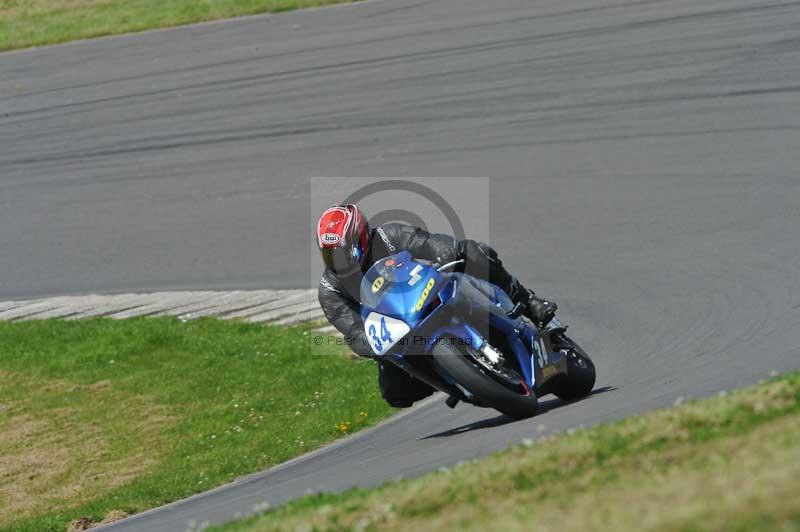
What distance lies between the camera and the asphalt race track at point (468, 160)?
417 inches

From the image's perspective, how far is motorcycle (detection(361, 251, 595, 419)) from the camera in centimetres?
822

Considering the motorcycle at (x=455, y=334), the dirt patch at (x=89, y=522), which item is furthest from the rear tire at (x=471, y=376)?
the dirt patch at (x=89, y=522)

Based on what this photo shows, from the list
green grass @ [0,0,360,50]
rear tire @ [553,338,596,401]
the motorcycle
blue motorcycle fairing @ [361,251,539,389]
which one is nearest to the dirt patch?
the motorcycle

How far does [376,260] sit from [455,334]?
0.99 meters

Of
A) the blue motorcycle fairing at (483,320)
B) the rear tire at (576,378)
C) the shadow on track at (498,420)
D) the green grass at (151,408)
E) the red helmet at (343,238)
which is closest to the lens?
the blue motorcycle fairing at (483,320)

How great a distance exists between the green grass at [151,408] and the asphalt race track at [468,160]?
874 millimetres

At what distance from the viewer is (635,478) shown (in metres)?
5.58

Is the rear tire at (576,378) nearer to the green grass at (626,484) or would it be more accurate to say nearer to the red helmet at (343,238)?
the red helmet at (343,238)

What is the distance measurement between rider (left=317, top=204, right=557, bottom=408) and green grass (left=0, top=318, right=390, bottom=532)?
5.98 feet

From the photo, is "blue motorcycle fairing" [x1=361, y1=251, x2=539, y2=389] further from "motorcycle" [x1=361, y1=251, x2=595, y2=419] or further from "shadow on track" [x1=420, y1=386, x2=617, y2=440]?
"shadow on track" [x1=420, y1=386, x2=617, y2=440]

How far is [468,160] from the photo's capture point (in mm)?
16156

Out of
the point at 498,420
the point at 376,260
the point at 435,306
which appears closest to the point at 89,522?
the point at 376,260

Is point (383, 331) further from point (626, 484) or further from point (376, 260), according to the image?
point (626, 484)

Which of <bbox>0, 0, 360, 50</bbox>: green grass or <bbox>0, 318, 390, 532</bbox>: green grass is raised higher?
<bbox>0, 0, 360, 50</bbox>: green grass
